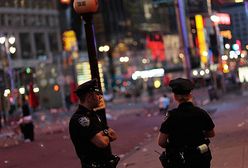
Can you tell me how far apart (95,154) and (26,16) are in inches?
3050

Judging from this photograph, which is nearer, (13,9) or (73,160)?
(73,160)

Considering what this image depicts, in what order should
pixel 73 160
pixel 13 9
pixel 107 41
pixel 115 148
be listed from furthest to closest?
pixel 107 41, pixel 13 9, pixel 115 148, pixel 73 160

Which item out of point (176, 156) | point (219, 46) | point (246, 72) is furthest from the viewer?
point (219, 46)

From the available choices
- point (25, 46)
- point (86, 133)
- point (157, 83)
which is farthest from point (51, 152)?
point (157, 83)

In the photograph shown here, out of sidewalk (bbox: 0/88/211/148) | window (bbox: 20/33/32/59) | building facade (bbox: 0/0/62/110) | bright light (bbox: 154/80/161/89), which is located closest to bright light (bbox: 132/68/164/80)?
bright light (bbox: 154/80/161/89)

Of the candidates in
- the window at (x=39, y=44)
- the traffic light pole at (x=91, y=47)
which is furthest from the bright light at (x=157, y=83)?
the traffic light pole at (x=91, y=47)

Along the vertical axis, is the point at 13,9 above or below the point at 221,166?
above

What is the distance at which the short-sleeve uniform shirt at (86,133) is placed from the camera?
5074 millimetres

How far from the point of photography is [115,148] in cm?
1652

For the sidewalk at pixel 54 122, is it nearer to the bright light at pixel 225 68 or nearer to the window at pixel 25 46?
the bright light at pixel 225 68

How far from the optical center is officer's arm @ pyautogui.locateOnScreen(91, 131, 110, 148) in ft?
16.6

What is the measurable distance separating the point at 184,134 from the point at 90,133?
0.83 m

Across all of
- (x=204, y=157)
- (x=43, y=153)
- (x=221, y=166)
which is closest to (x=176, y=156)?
(x=204, y=157)

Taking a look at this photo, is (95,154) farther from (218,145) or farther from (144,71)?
(144,71)
